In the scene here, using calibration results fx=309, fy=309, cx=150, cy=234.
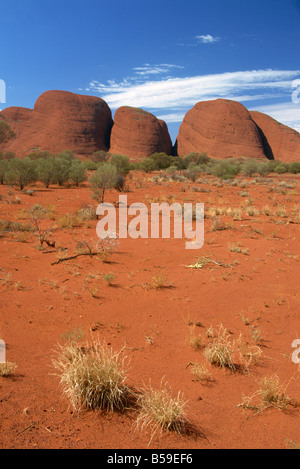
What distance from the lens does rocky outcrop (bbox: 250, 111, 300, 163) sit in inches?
2376

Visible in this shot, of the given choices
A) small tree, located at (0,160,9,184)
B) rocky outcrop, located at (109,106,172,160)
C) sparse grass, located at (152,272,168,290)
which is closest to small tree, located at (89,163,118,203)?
small tree, located at (0,160,9,184)

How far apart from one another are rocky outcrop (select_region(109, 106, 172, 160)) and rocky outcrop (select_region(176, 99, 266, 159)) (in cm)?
548

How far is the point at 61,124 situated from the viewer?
5512 cm

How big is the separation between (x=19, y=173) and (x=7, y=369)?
16015mm

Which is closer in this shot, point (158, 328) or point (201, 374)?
point (201, 374)

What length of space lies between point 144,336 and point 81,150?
2106 inches

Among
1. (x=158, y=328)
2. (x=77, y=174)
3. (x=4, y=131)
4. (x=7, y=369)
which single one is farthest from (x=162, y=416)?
(x=4, y=131)

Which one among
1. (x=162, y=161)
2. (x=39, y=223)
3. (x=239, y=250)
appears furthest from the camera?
(x=162, y=161)

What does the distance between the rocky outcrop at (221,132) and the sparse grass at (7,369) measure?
5799cm

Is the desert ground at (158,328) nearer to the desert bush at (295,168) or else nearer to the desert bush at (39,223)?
the desert bush at (39,223)

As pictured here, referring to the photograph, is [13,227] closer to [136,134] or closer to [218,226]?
[218,226]

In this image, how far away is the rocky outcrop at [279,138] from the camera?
60.3m

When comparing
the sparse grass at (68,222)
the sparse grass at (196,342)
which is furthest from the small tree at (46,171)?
the sparse grass at (196,342)
